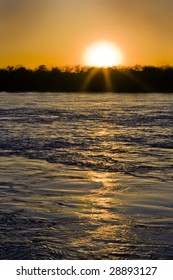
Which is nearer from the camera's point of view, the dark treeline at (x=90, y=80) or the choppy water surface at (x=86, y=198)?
the choppy water surface at (x=86, y=198)

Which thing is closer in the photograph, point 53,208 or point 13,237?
point 13,237

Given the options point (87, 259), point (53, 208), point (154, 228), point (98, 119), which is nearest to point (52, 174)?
point (53, 208)

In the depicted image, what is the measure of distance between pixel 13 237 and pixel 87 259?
3.82 ft

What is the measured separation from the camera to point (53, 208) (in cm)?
768

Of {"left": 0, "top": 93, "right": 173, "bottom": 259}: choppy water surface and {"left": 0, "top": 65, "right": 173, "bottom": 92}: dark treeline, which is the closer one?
{"left": 0, "top": 93, "right": 173, "bottom": 259}: choppy water surface

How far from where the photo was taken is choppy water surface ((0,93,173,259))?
603cm

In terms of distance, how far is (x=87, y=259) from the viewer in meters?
Result: 5.61

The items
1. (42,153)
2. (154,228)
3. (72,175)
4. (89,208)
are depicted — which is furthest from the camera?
(42,153)

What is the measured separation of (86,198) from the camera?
828 cm

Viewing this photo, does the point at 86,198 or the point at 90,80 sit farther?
the point at 90,80

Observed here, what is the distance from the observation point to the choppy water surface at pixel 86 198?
6027 mm
